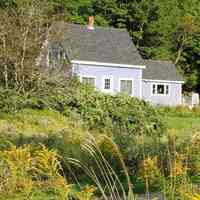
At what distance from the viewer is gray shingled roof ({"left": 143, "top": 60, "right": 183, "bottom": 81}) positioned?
52891mm

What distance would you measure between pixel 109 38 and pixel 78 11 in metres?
13.0

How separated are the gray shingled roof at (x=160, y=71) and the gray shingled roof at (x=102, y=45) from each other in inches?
199

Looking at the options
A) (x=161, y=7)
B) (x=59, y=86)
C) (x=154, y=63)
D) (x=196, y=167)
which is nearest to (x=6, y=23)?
(x=59, y=86)

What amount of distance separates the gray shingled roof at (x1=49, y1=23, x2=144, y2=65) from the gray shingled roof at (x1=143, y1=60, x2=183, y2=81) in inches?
199

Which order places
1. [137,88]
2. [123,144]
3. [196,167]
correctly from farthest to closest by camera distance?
[137,88] → [123,144] → [196,167]

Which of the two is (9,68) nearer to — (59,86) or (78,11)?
(59,86)

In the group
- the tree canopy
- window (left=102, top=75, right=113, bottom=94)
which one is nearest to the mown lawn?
window (left=102, top=75, right=113, bottom=94)

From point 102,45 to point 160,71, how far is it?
27.5 ft

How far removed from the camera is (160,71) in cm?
5369

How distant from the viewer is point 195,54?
6456 cm

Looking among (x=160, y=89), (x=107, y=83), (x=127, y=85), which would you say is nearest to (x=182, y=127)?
(x=107, y=83)

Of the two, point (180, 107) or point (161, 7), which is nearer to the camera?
point (180, 107)

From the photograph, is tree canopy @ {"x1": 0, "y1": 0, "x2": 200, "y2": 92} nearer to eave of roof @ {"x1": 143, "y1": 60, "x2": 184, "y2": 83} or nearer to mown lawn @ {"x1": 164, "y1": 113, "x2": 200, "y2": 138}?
eave of roof @ {"x1": 143, "y1": 60, "x2": 184, "y2": 83}

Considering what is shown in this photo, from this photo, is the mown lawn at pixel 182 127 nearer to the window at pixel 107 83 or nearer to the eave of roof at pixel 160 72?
the window at pixel 107 83
